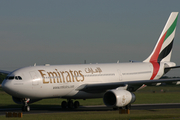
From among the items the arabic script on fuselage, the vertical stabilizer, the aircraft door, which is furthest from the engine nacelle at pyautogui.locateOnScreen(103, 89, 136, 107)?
the vertical stabilizer

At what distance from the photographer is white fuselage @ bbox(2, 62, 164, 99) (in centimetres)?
3008

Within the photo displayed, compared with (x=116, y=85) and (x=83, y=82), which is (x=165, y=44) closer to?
(x=116, y=85)

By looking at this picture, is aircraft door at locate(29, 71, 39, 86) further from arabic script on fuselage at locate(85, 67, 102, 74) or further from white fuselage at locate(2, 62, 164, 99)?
arabic script on fuselage at locate(85, 67, 102, 74)

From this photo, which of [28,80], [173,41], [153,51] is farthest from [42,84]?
[173,41]

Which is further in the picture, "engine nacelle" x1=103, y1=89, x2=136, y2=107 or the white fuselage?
"engine nacelle" x1=103, y1=89, x2=136, y2=107

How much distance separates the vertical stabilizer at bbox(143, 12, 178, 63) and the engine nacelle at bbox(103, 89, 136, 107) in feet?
40.8

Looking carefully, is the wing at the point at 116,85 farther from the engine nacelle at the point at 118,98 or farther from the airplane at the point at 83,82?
the engine nacelle at the point at 118,98

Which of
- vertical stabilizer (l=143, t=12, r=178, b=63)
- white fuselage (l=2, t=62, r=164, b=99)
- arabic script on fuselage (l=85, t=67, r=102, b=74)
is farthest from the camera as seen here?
vertical stabilizer (l=143, t=12, r=178, b=63)

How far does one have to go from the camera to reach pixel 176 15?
4622cm

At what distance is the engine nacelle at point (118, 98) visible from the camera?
3109cm

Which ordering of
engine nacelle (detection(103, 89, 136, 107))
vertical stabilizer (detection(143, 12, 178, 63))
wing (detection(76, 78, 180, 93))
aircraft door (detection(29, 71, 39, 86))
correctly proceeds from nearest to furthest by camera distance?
aircraft door (detection(29, 71, 39, 86)) → engine nacelle (detection(103, 89, 136, 107)) → wing (detection(76, 78, 180, 93)) → vertical stabilizer (detection(143, 12, 178, 63))

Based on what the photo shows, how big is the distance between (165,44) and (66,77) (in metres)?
17.4

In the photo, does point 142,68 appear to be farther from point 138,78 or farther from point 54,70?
point 54,70

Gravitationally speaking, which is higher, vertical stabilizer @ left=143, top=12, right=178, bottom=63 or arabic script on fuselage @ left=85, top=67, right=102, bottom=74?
vertical stabilizer @ left=143, top=12, right=178, bottom=63
